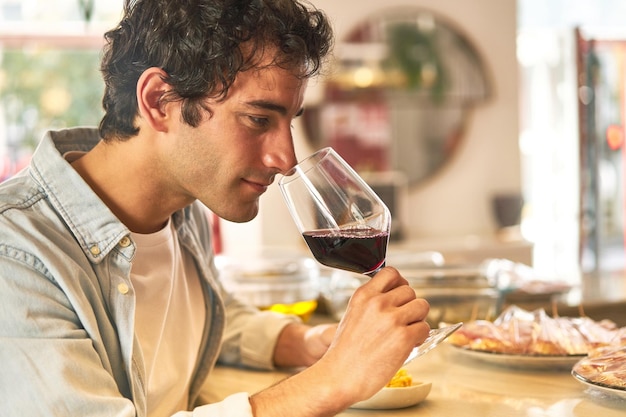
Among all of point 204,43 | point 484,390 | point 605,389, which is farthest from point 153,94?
point 605,389

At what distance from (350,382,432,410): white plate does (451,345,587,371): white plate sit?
0.90 feet

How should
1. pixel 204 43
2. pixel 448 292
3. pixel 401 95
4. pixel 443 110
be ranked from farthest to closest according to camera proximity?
pixel 443 110
pixel 401 95
pixel 448 292
pixel 204 43

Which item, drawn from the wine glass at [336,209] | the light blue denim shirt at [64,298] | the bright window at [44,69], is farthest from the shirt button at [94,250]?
the bright window at [44,69]

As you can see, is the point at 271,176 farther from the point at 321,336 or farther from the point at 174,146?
the point at 321,336

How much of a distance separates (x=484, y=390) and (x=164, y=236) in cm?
67

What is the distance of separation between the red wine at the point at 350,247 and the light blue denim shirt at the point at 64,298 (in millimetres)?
279

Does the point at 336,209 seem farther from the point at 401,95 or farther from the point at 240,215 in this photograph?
the point at 401,95

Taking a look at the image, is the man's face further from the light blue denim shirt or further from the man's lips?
the light blue denim shirt

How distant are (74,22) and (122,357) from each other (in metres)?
5.31

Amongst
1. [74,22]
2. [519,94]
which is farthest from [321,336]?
[519,94]

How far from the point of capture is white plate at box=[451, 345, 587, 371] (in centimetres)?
168

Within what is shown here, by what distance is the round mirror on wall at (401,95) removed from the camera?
676cm

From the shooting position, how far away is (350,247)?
141 centimetres

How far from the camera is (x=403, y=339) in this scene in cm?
130
